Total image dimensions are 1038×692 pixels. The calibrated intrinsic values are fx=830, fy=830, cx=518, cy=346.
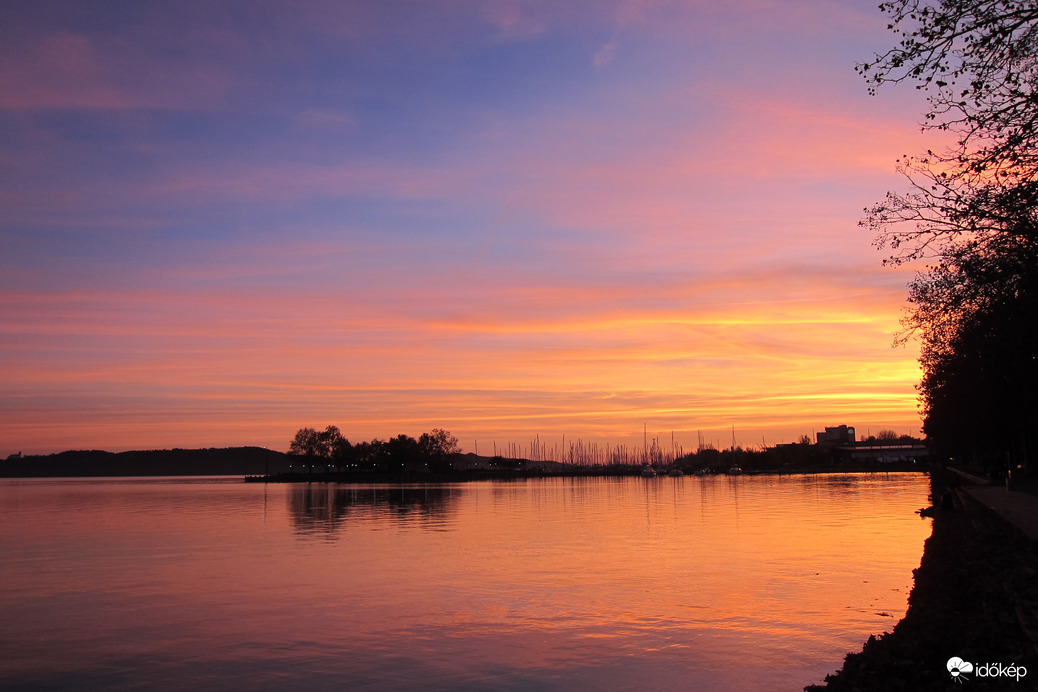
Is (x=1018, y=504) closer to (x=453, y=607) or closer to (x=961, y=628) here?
(x=961, y=628)

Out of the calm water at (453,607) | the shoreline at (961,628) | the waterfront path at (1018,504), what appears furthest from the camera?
the waterfront path at (1018,504)

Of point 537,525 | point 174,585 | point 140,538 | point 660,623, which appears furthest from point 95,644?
point 537,525

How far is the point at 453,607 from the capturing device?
90.7 ft

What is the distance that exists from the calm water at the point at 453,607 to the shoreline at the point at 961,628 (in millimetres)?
1625

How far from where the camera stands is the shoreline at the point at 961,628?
50.3 feet

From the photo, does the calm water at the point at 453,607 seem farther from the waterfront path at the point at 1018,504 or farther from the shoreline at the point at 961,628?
the waterfront path at the point at 1018,504

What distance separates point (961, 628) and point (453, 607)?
15209 millimetres

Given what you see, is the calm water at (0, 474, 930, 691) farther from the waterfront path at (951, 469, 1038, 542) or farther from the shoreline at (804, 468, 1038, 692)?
the waterfront path at (951, 469, 1038, 542)

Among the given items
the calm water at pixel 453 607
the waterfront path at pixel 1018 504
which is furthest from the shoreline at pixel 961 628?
the waterfront path at pixel 1018 504

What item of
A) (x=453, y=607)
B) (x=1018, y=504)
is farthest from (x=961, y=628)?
(x=1018, y=504)

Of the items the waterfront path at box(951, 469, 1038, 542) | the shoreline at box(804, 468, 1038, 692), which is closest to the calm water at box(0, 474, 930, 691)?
the shoreline at box(804, 468, 1038, 692)

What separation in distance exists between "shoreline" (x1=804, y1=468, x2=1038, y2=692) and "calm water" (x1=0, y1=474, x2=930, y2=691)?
5.33 feet

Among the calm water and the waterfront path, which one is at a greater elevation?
the waterfront path

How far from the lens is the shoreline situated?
15.3 meters
